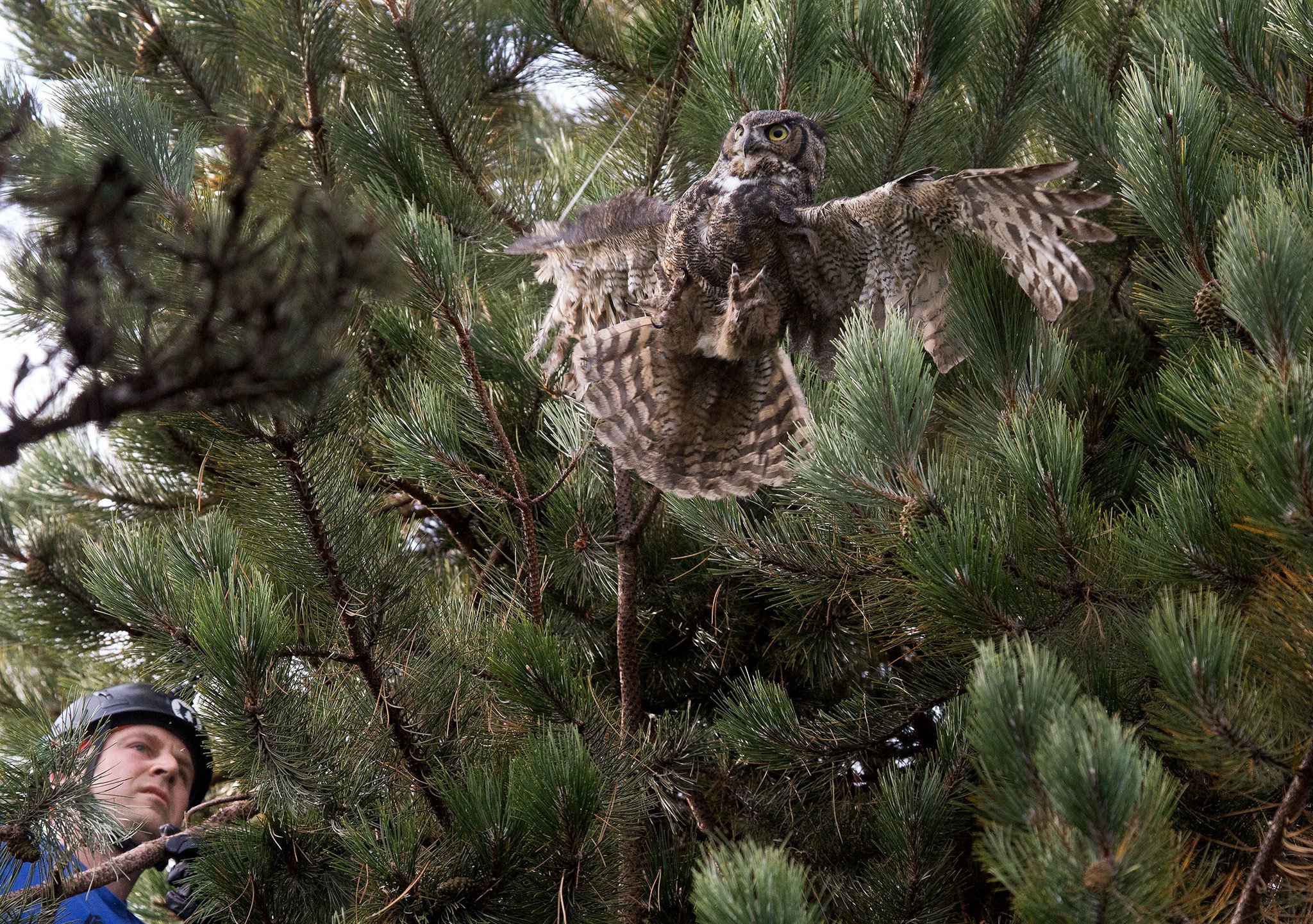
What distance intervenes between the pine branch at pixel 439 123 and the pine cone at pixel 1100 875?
99.9 inches

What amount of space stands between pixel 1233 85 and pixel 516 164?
2.21 metres

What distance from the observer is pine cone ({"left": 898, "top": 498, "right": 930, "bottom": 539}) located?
2.10 meters

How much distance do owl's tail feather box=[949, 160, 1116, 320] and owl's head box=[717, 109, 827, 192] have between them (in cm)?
40

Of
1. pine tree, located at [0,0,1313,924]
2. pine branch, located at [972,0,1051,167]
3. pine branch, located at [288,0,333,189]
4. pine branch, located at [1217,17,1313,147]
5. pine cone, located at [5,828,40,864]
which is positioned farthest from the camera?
pine branch, located at [288,0,333,189]

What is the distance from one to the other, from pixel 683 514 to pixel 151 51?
2611 mm

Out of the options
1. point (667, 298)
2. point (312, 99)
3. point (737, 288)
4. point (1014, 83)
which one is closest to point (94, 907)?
point (667, 298)

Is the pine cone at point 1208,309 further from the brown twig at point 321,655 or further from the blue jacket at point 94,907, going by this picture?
the blue jacket at point 94,907

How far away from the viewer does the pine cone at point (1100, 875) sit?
1.44 metres

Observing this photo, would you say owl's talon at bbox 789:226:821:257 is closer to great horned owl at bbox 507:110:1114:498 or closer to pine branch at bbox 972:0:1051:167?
great horned owl at bbox 507:110:1114:498

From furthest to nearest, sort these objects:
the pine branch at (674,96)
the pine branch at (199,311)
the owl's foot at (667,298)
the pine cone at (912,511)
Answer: the pine branch at (674,96) < the owl's foot at (667,298) < the pine cone at (912,511) < the pine branch at (199,311)

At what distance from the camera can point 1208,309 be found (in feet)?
7.72

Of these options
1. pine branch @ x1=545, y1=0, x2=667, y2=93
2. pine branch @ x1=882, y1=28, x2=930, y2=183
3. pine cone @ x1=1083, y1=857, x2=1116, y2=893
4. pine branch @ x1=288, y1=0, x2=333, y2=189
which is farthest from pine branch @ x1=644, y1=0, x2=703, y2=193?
pine cone @ x1=1083, y1=857, x2=1116, y2=893

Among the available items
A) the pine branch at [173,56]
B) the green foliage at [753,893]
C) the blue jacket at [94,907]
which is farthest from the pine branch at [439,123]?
the green foliage at [753,893]

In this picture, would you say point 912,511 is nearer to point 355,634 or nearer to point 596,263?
point 355,634
